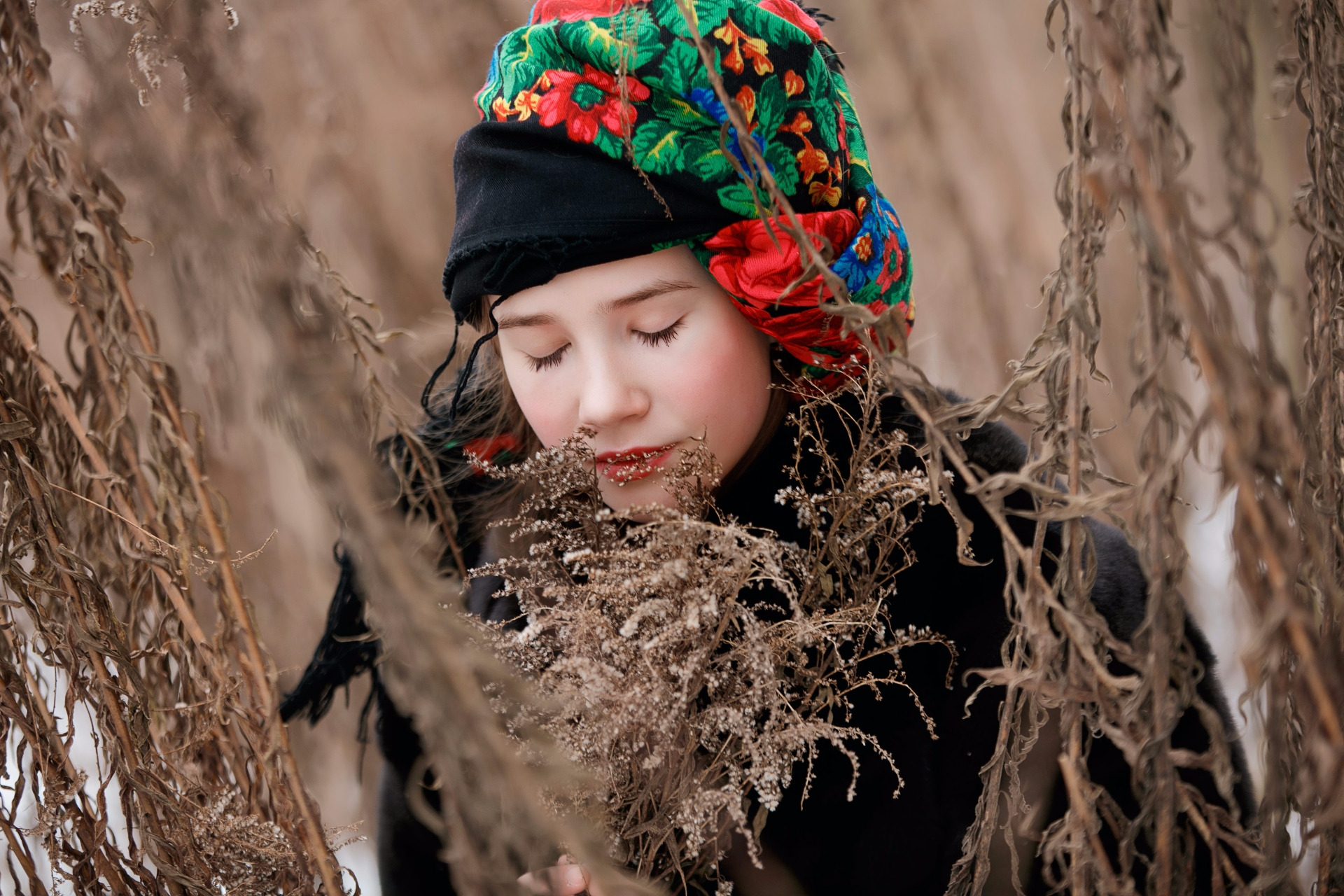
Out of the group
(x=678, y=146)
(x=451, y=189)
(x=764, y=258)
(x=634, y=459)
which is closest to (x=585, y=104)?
(x=678, y=146)

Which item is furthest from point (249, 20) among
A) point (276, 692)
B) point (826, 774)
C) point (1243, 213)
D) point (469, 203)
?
point (1243, 213)

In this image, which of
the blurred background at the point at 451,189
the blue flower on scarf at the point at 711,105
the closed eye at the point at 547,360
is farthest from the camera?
the blurred background at the point at 451,189

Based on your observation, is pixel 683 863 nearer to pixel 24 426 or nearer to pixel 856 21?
pixel 24 426

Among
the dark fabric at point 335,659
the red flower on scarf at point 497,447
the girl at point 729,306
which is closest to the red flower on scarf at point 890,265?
the girl at point 729,306

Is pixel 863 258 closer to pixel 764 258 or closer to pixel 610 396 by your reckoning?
pixel 764 258

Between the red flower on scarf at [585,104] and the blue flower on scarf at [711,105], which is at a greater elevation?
the red flower on scarf at [585,104]

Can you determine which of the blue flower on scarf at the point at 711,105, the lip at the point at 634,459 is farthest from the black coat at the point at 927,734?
the blue flower on scarf at the point at 711,105

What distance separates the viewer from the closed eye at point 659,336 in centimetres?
91

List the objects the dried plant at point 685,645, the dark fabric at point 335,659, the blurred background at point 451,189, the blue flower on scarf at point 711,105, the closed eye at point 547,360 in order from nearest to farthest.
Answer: the dried plant at point 685,645 → the blue flower on scarf at point 711,105 → the closed eye at point 547,360 → the dark fabric at point 335,659 → the blurred background at point 451,189

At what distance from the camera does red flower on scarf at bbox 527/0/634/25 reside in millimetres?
884

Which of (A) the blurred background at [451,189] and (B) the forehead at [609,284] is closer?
(B) the forehead at [609,284]

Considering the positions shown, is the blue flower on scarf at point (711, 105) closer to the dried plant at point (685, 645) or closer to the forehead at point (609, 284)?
the forehead at point (609, 284)

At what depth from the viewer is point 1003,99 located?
2.10 meters

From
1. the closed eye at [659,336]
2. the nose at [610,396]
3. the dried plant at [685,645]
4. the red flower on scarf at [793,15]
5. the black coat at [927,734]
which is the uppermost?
the red flower on scarf at [793,15]
